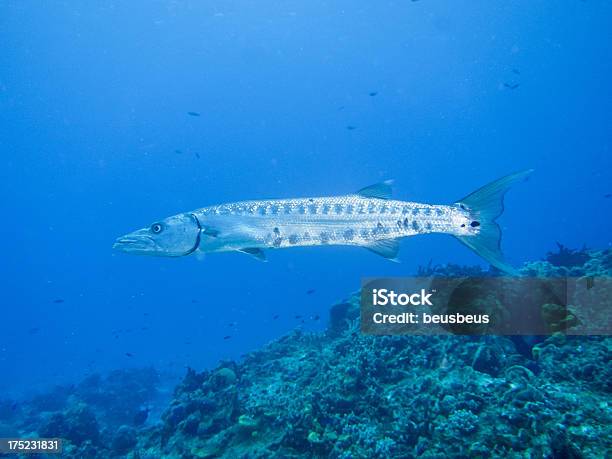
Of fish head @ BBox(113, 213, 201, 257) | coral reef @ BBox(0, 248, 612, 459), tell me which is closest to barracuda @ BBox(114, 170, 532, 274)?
fish head @ BBox(113, 213, 201, 257)

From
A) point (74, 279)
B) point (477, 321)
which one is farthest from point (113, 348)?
point (74, 279)


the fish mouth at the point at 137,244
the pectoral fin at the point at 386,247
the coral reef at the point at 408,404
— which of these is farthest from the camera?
the fish mouth at the point at 137,244

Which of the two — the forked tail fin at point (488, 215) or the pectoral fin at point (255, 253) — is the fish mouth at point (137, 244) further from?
the forked tail fin at point (488, 215)

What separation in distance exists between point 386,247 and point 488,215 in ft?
4.87

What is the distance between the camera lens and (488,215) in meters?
5.02

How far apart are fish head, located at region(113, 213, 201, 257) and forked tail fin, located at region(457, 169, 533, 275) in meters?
4.07

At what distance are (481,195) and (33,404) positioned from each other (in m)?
28.4

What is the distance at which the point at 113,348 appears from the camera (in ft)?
223

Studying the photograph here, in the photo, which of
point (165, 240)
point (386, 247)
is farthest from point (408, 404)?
point (165, 240)

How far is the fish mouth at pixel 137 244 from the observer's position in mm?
5609

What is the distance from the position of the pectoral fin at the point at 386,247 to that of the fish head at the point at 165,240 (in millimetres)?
2769

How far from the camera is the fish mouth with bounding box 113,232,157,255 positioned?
5.61 m

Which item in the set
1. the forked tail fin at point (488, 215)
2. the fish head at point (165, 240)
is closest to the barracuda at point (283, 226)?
the fish head at point (165, 240)

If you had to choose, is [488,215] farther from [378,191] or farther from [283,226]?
[283,226]
